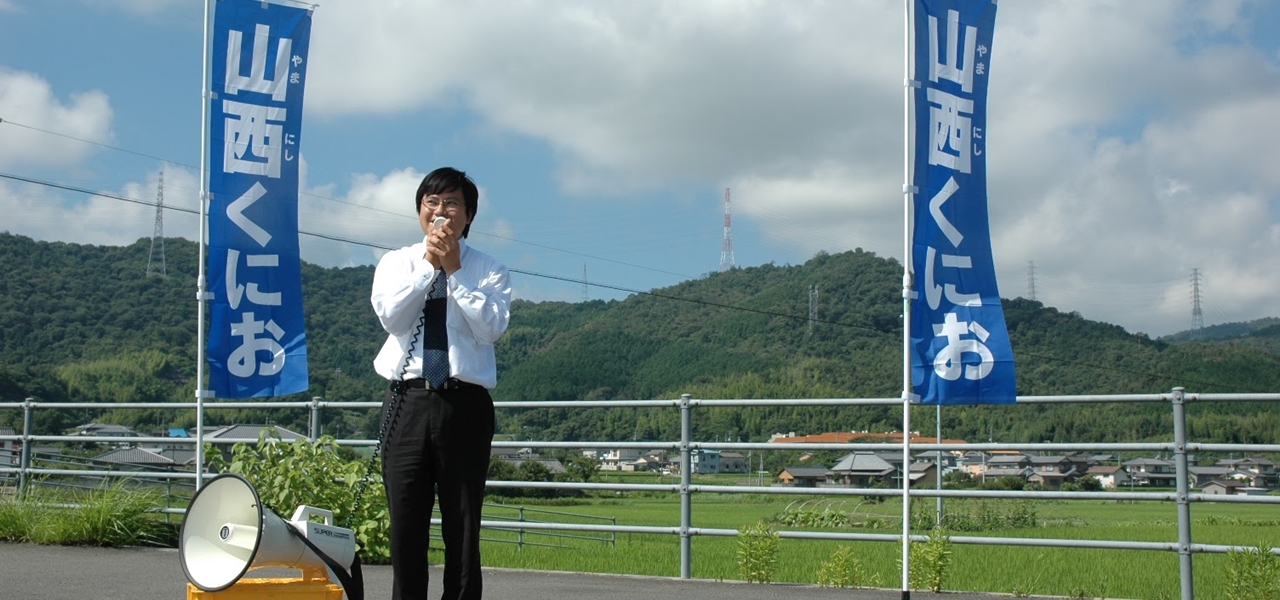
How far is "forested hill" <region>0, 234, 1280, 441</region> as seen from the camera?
24.6m

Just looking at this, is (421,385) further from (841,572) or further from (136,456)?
(136,456)

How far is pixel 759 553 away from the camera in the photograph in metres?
6.11

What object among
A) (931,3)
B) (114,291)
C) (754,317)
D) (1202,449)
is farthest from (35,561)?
(754,317)

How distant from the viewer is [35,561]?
20.1ft

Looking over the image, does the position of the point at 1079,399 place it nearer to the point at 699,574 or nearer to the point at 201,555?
the point at 699,574

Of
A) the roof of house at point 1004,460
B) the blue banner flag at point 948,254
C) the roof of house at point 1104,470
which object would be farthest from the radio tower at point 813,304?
the blue banner flag at point 948,254

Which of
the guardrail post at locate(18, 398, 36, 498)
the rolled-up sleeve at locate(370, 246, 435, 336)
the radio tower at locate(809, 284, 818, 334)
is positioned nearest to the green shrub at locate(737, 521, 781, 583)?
the rolled-up sleeve at locate(370, 246, 435, 336)

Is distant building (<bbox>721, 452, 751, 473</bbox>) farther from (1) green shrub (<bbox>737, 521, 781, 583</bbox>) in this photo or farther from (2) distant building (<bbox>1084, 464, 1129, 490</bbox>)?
(2) distant building (<bbox>1084, 464, 1129, 490</bbox>)

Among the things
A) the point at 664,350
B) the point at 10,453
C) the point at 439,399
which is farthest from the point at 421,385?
the point at 664,350

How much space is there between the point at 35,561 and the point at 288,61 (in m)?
3.37

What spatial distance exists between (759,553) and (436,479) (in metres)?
3.29

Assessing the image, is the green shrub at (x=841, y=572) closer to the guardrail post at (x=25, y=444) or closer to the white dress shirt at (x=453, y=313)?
the white dress shirt at (x=453, y=313)

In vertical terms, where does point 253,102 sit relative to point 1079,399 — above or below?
above

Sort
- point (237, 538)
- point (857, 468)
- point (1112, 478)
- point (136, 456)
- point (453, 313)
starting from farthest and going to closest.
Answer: point (136, 456), point (1112, 478), point (857, 468), point (453, 313), point (237, 538)
